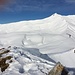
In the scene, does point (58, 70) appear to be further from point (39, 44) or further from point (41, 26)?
point (41, 26)

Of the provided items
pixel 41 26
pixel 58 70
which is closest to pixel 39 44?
pixel 41 26

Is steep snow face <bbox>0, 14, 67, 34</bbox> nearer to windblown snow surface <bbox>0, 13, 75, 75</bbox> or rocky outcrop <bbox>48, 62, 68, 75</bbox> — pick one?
windblown snow surface <bbox>0, 13, 75, 75</bbox>

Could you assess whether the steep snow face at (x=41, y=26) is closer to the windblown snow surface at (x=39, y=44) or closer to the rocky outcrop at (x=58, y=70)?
the windblown snow surface at (x=39, y=44)

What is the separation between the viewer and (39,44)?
9300cm

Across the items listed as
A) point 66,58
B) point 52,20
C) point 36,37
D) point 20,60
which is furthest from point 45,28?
point 20,60

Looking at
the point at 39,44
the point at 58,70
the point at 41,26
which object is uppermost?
the point at 41,26

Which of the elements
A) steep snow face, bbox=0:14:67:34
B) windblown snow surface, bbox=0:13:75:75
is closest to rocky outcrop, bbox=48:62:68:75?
windblown snow surface, bbox=0:13:75:75

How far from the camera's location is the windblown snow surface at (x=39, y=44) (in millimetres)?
14664

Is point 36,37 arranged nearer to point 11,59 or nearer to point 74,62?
point 74,62

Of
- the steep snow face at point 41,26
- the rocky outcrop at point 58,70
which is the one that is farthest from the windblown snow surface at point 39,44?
the rocky outcrop at point 58,70

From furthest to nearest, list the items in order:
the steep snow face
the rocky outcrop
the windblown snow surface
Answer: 1. the steep snow face
2. the windblown snow surface
3. the rocky outcrop

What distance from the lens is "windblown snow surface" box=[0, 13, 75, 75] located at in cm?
1466

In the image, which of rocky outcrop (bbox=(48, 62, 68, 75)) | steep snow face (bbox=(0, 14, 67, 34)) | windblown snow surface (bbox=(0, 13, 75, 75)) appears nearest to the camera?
rocky outcrop (bbox=(48, 62, 68, 75))

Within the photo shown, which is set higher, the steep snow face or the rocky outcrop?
the steep snow face
